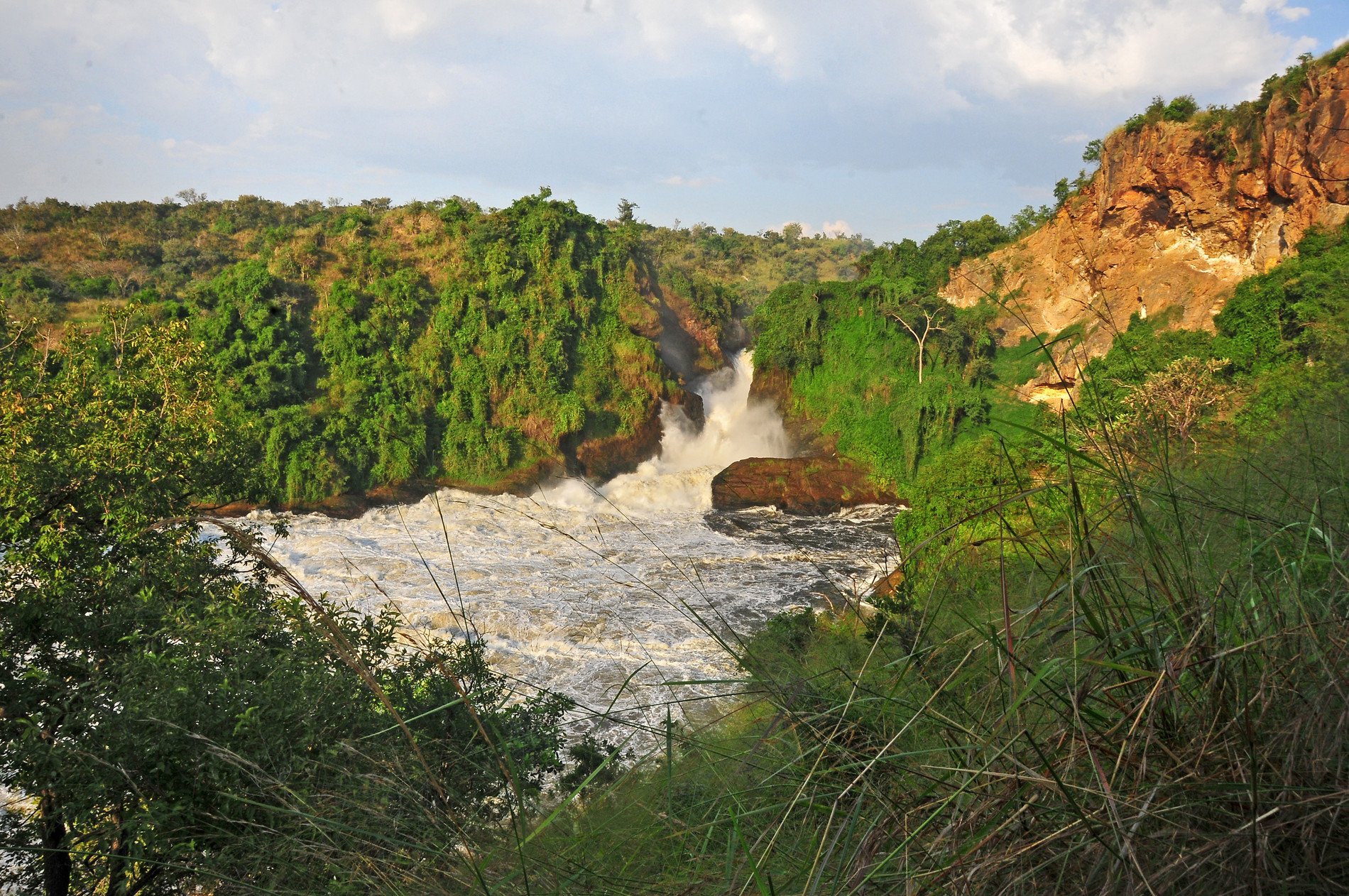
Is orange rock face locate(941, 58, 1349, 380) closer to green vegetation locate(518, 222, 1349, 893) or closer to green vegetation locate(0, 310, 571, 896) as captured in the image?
green vegetation locate(0, 310, 571, 896)

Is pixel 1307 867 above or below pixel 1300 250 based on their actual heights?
below

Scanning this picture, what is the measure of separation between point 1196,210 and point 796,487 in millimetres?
12263

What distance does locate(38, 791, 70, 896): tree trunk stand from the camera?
3.62m

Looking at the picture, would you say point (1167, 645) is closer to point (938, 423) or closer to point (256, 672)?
point (256, 672)

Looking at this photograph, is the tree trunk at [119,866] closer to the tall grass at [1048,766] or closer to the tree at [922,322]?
the tall grass at [1048,766]

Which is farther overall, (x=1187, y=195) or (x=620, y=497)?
(x=620, y=497)

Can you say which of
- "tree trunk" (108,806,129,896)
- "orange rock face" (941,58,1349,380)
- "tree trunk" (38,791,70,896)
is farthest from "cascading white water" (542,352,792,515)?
"tree trunk" (108,806,129,896)

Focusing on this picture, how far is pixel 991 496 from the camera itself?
1557mm

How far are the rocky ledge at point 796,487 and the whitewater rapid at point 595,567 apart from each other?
62cm

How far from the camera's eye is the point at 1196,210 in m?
18.5

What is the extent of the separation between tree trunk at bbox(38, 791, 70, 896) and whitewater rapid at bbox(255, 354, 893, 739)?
3.74 metres

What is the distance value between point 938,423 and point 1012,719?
2215 cm

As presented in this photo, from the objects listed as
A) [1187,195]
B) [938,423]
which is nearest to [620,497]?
[938,423]

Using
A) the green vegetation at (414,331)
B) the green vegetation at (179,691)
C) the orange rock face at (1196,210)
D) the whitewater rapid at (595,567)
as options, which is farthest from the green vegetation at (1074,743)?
the green vegetation at (414,331)
